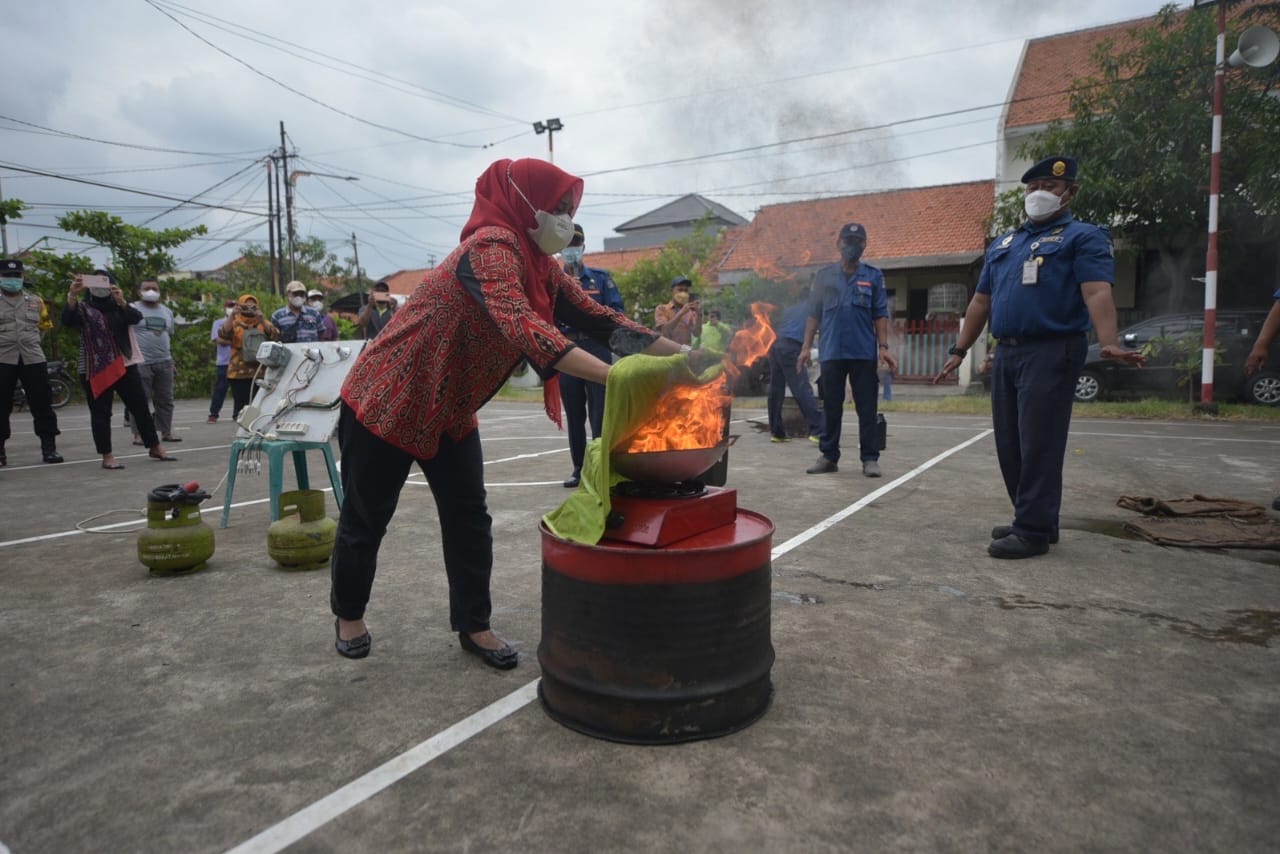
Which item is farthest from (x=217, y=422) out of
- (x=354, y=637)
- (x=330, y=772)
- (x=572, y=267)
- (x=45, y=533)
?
(x=330, y=772)

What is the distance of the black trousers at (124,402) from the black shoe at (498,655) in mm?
6495

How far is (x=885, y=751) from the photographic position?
224 cm

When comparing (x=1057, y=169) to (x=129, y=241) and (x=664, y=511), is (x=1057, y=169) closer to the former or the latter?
(x=664, y=511)

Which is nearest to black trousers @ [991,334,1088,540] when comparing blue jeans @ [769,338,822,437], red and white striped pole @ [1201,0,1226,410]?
blue jeans @ [769,338,822,437]

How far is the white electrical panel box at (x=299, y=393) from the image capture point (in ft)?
15.9

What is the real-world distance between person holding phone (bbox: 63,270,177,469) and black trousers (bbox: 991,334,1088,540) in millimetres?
7842

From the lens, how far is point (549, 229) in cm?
264

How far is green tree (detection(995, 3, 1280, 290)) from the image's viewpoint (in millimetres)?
14242

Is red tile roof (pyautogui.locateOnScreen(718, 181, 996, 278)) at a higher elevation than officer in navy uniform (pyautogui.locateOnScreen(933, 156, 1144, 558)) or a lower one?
higher

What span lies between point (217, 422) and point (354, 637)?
439 inches

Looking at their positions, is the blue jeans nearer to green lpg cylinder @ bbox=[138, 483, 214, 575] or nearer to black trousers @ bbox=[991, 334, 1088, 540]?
black trousers @ bbox=[991, 334, 1088, 540]

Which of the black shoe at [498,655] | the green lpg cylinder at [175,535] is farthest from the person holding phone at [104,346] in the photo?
the black shoe at [498,655]

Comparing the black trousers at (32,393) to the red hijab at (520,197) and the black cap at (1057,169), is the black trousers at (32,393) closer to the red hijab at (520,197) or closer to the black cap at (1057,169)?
the red hijab at (520,197)

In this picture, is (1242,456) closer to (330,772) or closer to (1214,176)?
(1214,176)
